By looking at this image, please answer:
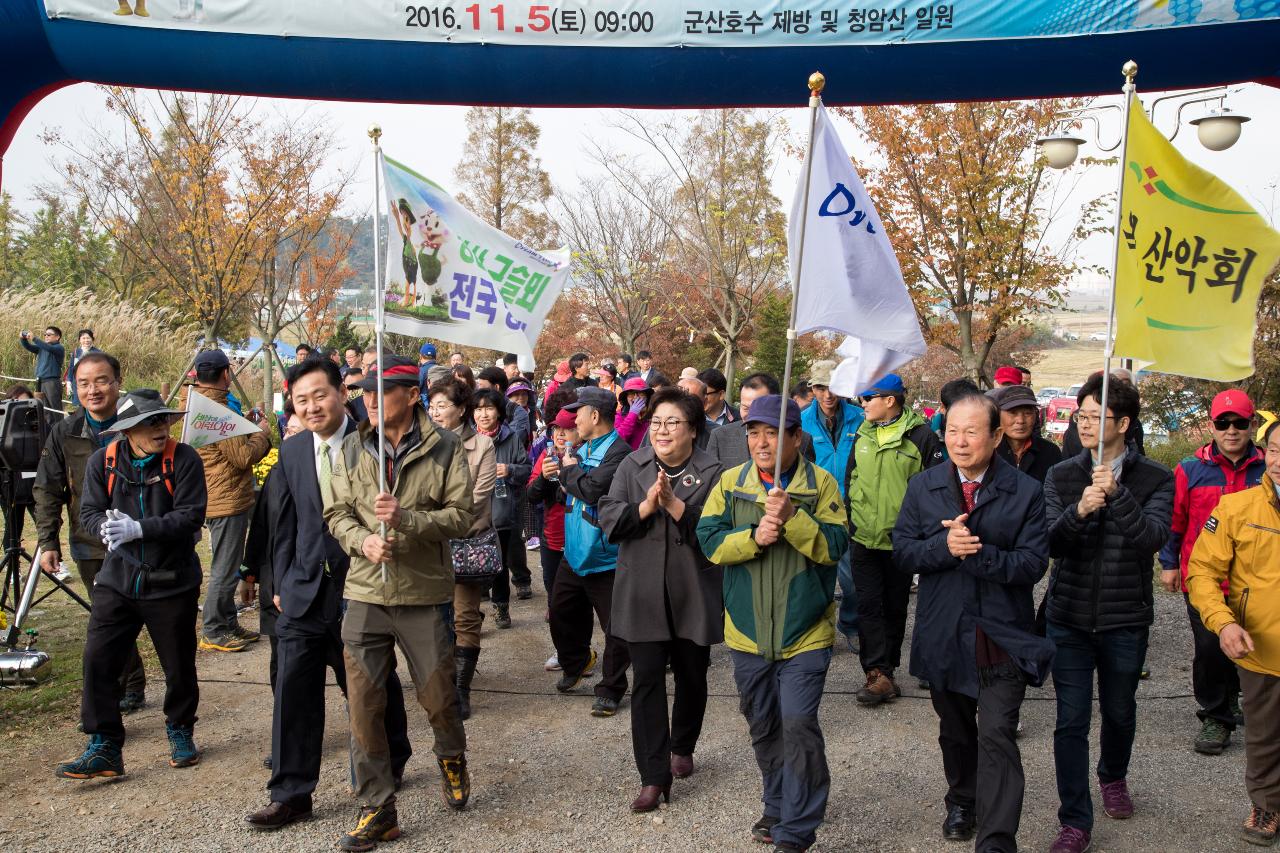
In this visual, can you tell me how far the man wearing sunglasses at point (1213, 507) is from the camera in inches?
230

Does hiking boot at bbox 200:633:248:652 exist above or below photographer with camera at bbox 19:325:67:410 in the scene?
below

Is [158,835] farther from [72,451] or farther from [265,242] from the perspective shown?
[265,242]

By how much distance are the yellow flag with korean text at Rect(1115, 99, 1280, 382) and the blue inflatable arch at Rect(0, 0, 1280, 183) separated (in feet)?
7.04

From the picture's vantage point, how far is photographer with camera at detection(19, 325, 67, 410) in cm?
1858

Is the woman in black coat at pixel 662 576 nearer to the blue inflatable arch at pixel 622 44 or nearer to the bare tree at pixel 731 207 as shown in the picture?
the blue inflatable arch at pixel 622 44

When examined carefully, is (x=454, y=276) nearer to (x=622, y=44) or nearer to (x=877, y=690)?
(x=622, y=44)

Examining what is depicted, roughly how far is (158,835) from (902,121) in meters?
14.9

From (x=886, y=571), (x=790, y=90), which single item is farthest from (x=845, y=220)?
(x=886, y=571)

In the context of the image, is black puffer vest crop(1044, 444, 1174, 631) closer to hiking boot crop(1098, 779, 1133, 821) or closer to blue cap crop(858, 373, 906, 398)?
hiking boot crop(1098, 779, 1133, 821)

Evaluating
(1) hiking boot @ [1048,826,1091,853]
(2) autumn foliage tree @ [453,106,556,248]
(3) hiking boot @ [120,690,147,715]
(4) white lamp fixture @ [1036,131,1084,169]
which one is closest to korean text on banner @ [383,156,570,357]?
A: (3) hiking boot @ [120,690,147,715]

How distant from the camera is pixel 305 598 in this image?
16.0 ft

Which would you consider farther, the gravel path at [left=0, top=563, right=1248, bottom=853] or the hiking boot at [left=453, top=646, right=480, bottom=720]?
the hiking boot at [left=453, top=646, right=480, bottom=720]

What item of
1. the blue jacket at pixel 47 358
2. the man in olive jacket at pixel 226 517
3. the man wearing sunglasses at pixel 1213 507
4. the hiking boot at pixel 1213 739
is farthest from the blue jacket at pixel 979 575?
the blue jacket at pixel 47 358

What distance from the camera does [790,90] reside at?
6.87 meters
